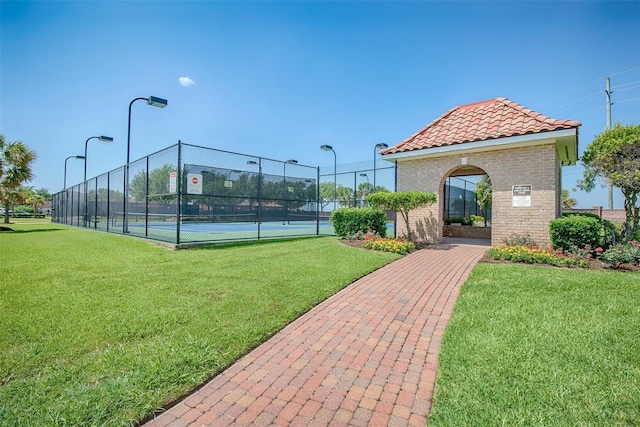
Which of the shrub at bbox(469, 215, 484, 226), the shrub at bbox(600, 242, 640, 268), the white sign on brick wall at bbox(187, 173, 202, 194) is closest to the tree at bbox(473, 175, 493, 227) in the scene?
the shrub at bbox(469, 215, 484, 226)

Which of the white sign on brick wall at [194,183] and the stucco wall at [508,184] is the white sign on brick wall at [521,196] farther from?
the white sign on brick wall at [194,183]

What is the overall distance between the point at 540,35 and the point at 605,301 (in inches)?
341

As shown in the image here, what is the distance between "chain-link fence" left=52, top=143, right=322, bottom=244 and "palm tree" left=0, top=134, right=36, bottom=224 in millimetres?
5557

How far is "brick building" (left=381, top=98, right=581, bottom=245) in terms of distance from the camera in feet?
28.8

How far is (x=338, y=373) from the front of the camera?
104 inches

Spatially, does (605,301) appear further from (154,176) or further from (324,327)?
(154,176)

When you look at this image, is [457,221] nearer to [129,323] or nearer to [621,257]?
[621,257]

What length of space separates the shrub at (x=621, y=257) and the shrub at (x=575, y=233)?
2.56 feet

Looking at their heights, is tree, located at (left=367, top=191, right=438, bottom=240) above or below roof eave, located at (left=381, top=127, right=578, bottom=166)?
below

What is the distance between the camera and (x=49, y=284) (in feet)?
16.0

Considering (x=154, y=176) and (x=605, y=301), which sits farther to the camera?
(x=154, y=176)

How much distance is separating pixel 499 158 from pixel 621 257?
14.3 feet

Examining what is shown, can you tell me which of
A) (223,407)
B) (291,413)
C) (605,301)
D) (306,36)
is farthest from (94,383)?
(306,36)

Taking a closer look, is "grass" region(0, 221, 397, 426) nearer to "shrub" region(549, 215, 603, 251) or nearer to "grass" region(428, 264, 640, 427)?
"grass" region(428, 264, 640, 427)
